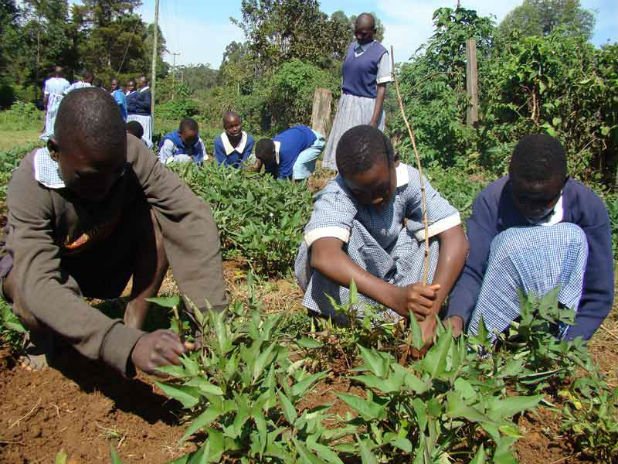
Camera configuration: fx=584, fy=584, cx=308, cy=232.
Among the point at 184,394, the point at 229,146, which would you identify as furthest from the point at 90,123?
the point at 229,146

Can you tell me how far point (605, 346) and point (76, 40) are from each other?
110 feet

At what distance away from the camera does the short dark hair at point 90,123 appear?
1848 mm

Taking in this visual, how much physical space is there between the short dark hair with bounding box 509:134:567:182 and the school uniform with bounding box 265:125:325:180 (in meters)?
3.68

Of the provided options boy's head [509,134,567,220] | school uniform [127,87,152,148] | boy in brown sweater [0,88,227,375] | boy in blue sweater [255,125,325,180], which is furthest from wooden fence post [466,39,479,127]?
boy in brown sweater [0,88,227,375]

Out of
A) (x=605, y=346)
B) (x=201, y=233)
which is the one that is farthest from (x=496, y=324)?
(x=201, y=233)

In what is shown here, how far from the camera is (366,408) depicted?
1518 mm

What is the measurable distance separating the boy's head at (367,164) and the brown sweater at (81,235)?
23.2 inches

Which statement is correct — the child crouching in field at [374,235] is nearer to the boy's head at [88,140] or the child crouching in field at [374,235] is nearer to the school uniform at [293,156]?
the boy's head at [88,140]

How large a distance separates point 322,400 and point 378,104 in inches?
157

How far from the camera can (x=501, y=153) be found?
721 cm

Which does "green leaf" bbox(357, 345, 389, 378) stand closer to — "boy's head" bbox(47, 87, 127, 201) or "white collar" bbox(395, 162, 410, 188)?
"boy's head" bbox(47, 87, 127, 201)

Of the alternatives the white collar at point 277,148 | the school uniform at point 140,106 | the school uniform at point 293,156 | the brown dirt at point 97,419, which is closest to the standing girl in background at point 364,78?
the school uniform at point 293,156

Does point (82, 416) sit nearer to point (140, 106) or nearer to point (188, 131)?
point (188, 131)

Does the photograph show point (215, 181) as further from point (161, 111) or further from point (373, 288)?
point (161, 111)
